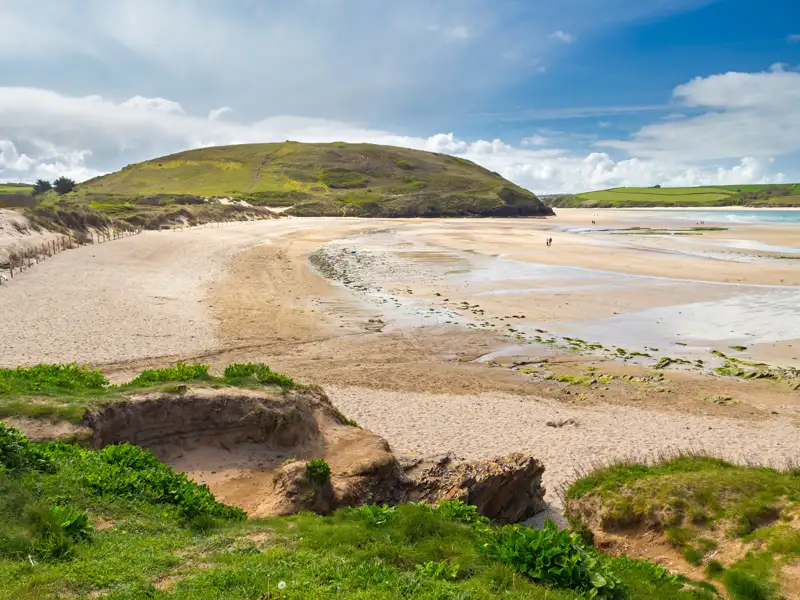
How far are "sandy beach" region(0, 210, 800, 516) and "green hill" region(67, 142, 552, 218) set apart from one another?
77.0 meters

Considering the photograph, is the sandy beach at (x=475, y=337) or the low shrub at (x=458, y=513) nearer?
the low shrub at (x=458, y=513)

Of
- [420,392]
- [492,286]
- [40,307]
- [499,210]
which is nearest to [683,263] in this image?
[492,286]

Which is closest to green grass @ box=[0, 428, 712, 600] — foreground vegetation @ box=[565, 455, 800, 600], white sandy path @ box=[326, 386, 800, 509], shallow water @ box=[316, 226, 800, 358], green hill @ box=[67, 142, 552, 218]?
foreground vegetation @ box=[565, 455, 800, 600]

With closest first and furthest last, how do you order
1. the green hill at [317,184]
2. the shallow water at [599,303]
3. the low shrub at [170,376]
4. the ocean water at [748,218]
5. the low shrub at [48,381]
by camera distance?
the low shrub at [48,381]
the low shrub at [170,376]
the shallow water at [599,303]
the ocean water at [748,218]
the green hill at [317,184]

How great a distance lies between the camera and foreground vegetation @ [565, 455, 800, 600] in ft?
24.5

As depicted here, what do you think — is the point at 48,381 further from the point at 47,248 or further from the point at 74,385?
the point at 47,248

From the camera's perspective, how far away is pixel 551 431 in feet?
50.3

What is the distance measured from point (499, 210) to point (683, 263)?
94.0 meters

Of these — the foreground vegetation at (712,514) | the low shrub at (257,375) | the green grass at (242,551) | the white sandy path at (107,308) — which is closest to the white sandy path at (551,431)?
the foreground vegetation at (712,514)

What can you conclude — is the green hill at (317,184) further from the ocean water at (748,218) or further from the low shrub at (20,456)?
the low shrub at (20,456)

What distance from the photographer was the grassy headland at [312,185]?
12038 cm

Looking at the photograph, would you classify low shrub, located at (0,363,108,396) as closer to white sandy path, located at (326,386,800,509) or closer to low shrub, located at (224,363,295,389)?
low shrub, located at (224,363,295,389)

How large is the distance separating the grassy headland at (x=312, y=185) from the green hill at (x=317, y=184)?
237mm

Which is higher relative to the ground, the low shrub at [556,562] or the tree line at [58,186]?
the tree line at [58,186]
